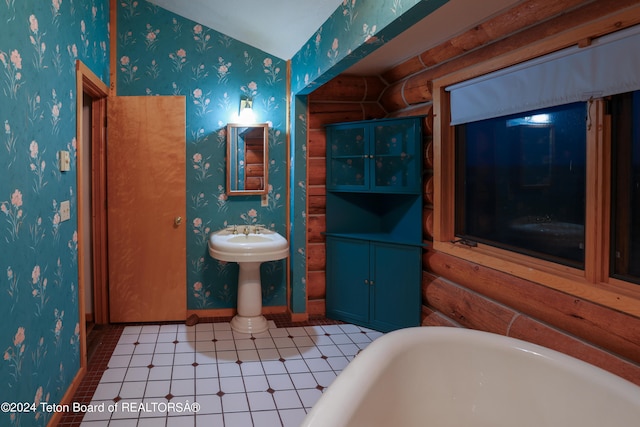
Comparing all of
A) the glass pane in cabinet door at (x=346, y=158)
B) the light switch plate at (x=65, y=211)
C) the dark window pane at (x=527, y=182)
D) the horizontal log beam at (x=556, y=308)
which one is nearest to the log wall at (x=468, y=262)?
the horizontal log beam at (x=556, y=308)

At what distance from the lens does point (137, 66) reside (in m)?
3.35

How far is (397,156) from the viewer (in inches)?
127

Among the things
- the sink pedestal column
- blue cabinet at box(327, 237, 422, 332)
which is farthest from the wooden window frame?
the sink pedestal column

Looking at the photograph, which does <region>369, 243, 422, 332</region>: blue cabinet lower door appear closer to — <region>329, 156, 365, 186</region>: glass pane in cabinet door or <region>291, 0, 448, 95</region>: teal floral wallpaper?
<region>329, 156, 365, 186</region>: glass pane in cabinet door

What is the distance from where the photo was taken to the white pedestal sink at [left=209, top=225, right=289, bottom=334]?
3041 mm

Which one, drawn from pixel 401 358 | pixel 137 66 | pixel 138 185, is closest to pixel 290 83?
pixel 137 66

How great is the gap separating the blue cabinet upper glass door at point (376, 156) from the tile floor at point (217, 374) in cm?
123

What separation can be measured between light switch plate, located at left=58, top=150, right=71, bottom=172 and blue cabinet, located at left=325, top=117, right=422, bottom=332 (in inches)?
77.7

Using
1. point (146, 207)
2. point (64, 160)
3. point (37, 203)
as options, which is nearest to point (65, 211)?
point (64, 160)

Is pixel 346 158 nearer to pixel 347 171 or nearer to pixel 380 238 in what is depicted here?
pixel 347 171

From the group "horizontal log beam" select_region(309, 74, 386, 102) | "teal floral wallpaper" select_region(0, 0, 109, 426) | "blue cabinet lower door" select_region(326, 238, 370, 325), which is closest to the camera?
"teal floral wallpaper" select_region(0, 0, 109, 426)

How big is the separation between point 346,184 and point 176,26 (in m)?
1.95

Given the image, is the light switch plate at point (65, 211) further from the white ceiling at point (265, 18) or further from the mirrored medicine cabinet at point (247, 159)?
the white ceiling at point (265, 18)

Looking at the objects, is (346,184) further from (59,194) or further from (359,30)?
(59,194)
